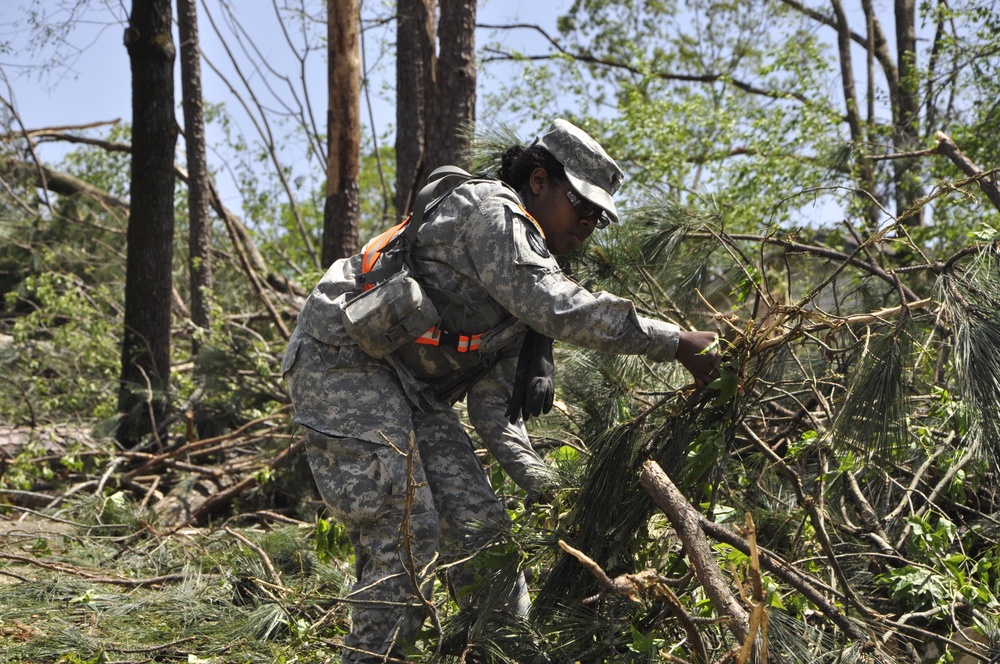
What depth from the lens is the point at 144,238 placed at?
6680mm

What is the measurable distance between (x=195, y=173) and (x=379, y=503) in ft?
22.7

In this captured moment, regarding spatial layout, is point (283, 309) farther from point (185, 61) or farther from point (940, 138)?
point (940, 138)

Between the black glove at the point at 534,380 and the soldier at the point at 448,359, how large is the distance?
1cm

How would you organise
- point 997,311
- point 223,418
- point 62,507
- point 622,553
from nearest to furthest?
point 997,311 → point 622,553 → point 62,507 → point 223,418

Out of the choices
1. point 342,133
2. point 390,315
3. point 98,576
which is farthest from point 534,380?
point 342,133

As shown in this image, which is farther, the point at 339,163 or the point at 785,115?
the point at 785,115

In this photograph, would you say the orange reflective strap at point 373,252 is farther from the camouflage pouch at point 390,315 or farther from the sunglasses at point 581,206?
the sunglasses at point 581,206

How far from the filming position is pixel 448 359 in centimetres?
289

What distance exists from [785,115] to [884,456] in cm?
781

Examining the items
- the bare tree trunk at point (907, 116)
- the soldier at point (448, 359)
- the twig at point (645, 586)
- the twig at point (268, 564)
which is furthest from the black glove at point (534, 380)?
the bare tree trunk at point (907, 116)

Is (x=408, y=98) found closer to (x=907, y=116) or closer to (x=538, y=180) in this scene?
(x=907, y=116)

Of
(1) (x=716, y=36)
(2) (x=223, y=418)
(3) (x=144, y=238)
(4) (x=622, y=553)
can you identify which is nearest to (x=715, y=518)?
(4) (x=622, y=553)

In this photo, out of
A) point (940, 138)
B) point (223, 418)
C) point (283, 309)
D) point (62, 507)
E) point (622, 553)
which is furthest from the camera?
point (283, 309)

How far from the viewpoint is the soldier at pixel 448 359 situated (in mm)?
2584
